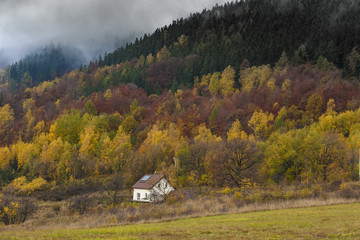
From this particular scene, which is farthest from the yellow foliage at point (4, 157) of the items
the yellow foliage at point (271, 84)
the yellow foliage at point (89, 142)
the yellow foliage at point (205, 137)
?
the yellow foliage at point (271, 84)

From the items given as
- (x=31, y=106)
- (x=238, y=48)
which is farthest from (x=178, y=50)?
(x=31, y=106)

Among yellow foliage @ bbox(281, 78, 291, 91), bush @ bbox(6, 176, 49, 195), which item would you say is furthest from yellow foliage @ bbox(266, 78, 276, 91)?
bush @ bbox(6, 176, 49, 195)

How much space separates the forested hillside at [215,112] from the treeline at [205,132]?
32cm

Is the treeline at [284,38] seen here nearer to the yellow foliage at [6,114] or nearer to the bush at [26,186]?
the yellow foliage at [6,114]

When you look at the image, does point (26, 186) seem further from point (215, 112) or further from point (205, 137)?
point (215, 112)

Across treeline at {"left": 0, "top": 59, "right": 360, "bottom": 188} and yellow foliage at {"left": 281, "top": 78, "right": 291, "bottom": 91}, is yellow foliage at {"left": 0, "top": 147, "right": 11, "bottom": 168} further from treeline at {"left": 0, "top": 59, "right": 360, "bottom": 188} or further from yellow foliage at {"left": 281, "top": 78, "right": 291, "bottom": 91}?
yellow foliage at {"left": 281, "top": 78, "right": 291, "bottom": 91}

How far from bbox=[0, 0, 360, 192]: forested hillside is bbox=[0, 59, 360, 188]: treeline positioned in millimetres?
325

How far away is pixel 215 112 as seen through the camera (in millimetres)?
100062

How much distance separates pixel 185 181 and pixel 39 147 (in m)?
63.2

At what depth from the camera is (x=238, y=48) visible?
154 metres

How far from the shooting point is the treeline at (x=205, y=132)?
5666 cm

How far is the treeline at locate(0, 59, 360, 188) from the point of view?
5666 cm

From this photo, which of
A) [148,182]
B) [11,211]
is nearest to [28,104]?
[148,182]

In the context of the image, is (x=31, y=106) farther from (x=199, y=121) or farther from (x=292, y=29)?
(x=292, y=29)
